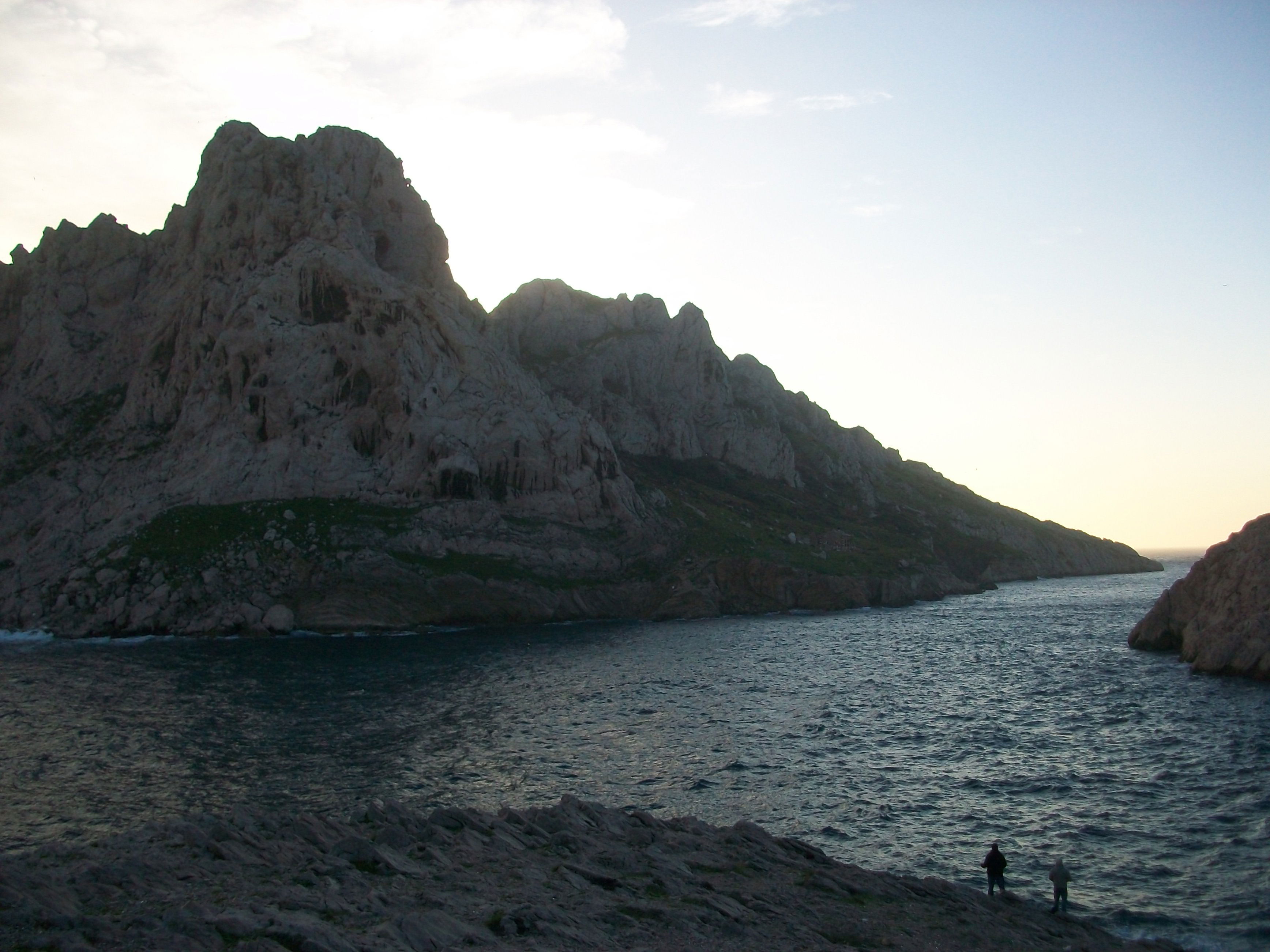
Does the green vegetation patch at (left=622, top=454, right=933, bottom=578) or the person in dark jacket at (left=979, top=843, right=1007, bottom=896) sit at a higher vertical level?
the green vegetation patch at (left=622, top=454, right=933, bottom=578)

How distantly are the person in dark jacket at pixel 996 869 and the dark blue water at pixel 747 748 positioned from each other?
140 centimetres

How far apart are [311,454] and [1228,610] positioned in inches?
3482

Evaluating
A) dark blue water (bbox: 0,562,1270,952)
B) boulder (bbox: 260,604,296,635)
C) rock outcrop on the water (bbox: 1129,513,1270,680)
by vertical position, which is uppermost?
rock outcrop on the water (bbox: 1129,513,1270,680)

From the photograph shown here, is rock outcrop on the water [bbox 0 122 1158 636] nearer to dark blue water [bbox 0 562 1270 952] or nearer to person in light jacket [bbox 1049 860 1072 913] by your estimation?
dark blue water [bbox 0 562 1270 952]

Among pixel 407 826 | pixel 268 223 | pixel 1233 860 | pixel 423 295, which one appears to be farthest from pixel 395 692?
pixel 268 223

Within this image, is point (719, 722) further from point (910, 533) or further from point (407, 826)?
point (910, 533)

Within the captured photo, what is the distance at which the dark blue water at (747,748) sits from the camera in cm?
3062

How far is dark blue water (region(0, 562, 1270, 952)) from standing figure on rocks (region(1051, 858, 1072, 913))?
111cm

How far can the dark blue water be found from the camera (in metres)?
30.6

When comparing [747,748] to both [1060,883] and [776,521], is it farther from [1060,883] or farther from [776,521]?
[776,521]

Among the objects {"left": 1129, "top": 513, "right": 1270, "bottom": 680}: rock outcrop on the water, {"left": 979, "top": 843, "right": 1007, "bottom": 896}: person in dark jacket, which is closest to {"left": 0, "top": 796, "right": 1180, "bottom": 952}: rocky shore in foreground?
{"left": 979, "top": 843, "right": 1007, "bottom": 896}: person in dark jacket

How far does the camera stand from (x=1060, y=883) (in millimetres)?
25812

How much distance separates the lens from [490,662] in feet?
233

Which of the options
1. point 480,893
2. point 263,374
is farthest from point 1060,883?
point 263,374
